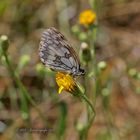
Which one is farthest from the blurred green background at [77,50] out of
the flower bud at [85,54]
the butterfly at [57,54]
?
Answer: the butterfly at [57,54]

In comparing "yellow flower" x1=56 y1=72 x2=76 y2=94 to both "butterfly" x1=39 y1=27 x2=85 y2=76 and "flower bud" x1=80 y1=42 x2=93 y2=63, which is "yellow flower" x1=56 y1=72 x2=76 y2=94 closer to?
"butterfly" x1=39 y1=27 x2=85 y2=76

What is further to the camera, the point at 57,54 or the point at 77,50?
the point at 77,50

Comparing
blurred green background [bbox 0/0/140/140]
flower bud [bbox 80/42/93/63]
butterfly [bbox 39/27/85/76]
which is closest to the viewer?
butterfly [bbox 39/27/85/76]

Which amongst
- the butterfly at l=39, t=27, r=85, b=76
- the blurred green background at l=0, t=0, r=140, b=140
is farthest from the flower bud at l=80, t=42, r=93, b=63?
the blurred green background at l=0, t=0, r=140, b=140

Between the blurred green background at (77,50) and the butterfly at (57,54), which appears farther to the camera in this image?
the blurred green background at (77,50)

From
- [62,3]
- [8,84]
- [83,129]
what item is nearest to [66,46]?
[83,129]

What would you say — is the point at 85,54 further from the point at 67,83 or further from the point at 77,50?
the point at 77,50

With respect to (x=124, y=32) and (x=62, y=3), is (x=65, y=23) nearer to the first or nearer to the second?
(x=62, y=3)

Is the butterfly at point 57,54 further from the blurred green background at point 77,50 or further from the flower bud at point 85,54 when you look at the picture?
the blurred green background at point 77,50

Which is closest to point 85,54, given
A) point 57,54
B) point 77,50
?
point 57,54
